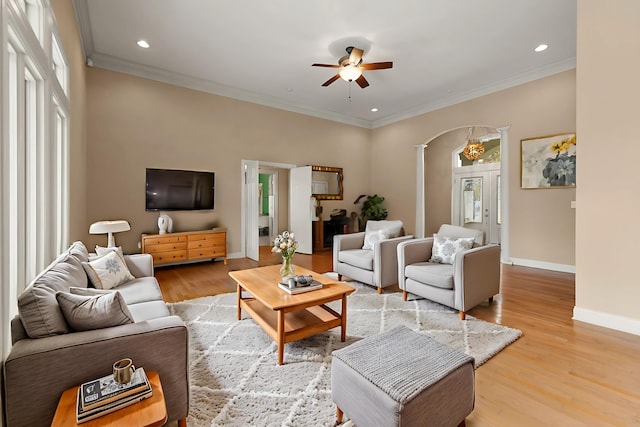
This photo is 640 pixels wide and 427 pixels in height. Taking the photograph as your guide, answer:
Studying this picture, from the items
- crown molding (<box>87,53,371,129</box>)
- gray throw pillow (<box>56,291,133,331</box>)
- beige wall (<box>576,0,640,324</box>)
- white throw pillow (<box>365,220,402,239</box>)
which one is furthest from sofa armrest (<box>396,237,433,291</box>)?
crown molding (<box>87,53,371,129</box>)

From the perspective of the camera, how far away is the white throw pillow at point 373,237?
4.00 m

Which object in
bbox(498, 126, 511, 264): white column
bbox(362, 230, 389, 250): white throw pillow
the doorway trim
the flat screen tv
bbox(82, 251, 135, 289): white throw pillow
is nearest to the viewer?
bbox(82, 251, 135, 289): white throw pillow

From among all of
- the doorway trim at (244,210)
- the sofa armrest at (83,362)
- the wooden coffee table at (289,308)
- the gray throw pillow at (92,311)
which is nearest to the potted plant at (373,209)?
the doorway trim at (244,210)

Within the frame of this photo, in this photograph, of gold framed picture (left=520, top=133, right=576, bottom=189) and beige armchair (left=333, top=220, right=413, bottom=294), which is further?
gold framed picture (left=520, top=133, right=576, bottom=189)

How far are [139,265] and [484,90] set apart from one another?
633cm

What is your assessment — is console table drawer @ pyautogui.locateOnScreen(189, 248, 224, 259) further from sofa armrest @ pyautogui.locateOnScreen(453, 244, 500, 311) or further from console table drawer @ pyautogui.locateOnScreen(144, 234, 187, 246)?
sofa armrest @ pyautogui.locateOnScreen(453, 244, 500, 311)

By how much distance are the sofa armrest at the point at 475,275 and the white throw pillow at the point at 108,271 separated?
123 inches

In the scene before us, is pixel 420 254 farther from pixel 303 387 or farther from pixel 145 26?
pixel 145 26

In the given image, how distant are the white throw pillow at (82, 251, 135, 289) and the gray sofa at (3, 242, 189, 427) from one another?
0.73 meters

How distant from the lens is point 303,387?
1854 mm

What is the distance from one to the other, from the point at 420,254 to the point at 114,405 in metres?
3.12

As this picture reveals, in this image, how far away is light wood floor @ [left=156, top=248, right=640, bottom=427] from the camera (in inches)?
64.6

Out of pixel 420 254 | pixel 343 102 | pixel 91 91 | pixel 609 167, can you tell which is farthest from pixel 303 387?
pixel 343 102

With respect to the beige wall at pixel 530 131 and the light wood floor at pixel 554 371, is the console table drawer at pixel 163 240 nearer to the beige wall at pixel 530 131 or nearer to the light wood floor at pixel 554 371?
the light wood floor at pixel 554 371
